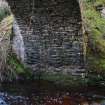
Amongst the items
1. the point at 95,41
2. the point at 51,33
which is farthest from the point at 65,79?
the point at 51,33

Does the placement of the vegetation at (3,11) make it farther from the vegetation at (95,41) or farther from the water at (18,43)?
the vegetation at (95,41)

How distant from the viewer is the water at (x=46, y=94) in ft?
24.5

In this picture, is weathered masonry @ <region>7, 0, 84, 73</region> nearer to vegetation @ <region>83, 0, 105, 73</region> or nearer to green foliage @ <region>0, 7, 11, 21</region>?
vegetation @ <region>83, 0, 105, 73</region>

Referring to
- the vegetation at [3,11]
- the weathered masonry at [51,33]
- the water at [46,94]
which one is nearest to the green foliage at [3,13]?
the vegetation at [3,11]

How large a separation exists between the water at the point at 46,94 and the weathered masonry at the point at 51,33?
404 mm

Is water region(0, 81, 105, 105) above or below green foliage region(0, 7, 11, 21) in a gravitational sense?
below

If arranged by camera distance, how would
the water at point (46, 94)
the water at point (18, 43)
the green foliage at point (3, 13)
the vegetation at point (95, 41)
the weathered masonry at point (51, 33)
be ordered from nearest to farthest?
the weathered masonry at point (51, 33) < the water at point (46, 94) < the water at point (18, 43) < the vegetation at point (95, 41) < the green foliage at point (3, 13)

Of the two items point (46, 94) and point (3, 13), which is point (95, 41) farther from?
point (3, 13)

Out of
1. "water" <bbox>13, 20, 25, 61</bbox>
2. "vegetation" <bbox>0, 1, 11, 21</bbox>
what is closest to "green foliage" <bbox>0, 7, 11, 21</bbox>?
"vegetation" <bbox>0, 1, 11, 21</bbox>

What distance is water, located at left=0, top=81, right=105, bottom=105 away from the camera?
748 cm

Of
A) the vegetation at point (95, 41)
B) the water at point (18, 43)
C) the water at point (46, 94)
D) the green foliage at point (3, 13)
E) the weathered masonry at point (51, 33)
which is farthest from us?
the green foliage at point (3, 13)

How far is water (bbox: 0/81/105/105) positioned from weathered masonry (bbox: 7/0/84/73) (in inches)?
15.9

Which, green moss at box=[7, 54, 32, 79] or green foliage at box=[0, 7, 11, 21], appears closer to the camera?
green moss at box=[7, 54, 32, 79]

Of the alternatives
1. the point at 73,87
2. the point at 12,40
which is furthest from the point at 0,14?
the point at 73,87
